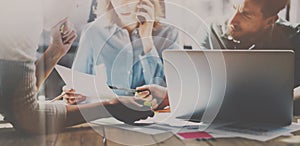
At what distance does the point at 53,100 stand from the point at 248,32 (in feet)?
4.09

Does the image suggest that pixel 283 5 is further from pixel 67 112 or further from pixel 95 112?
pixel 67 112

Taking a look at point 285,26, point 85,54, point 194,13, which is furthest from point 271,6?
point 85,54

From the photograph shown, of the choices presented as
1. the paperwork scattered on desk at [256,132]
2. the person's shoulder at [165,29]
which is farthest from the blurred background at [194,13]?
the paperwork scattered on desk at [256,132]

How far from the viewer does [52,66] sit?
2.17 metres

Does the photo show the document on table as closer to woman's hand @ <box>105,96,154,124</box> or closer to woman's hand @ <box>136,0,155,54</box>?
woman's hand @ <box>105,96,154,124</box>

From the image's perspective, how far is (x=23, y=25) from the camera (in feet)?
6.97

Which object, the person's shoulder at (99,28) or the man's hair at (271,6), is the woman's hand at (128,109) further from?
the man's hair at (271,6)

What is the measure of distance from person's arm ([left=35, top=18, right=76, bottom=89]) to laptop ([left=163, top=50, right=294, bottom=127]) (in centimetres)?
59

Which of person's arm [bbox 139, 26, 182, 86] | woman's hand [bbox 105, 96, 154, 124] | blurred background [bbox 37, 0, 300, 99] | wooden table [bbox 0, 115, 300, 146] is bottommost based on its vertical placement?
wooden table [bbox 0, 115, 300, 146]

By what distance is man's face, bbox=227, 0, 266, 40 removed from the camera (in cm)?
228

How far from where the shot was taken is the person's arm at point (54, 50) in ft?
7.09

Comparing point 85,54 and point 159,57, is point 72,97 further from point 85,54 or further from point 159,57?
point 159,57

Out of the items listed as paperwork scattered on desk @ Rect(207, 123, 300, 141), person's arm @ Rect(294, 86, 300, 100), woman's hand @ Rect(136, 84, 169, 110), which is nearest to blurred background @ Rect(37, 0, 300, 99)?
woman's hand @ Rect(136, 84, 169, 110)

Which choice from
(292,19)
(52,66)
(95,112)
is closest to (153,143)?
(95,112)
